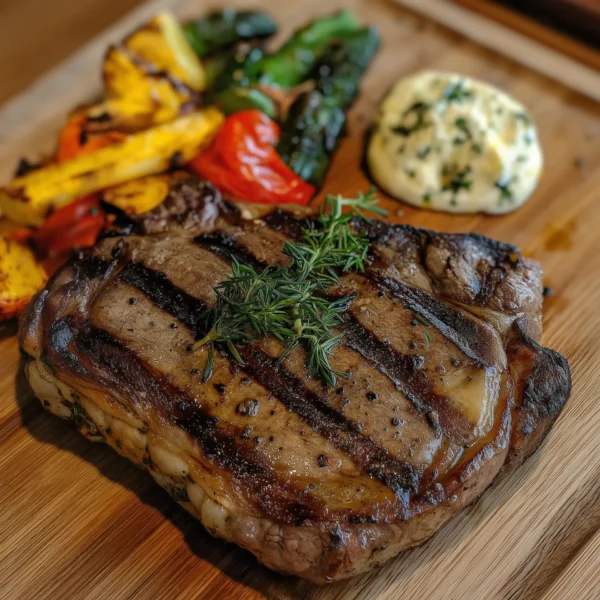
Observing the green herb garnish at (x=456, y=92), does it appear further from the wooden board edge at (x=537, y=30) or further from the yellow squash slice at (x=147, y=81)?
the yellow squash slice at (x=147, y=81)

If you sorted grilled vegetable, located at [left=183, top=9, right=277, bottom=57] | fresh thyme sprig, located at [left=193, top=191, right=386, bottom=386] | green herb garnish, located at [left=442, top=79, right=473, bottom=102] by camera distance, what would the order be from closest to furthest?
fresh thyme sprig, located at [left=193, top=191, right=386, bottom=386] → green herb garnish, located at [left=442, top=79, right=473, bottom=102] → grilled vegetable, located at [left=183, top=9, right=277, bottom=57]

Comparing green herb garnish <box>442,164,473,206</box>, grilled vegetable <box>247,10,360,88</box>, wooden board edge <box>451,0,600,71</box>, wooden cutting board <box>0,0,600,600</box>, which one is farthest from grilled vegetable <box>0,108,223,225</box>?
wooden board edge <box>451,0,600,71</box>

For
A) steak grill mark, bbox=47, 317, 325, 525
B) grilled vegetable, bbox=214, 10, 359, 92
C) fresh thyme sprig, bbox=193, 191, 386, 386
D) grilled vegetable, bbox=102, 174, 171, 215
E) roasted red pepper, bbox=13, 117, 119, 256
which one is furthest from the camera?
grilled vegetable, bbox=214, 10, 359, 92

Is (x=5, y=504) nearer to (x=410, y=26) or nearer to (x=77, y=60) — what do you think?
(x=77, y=60)

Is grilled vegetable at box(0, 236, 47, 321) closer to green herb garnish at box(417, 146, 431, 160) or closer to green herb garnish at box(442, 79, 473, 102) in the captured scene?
green herb garnish at box(417, 146, 431, 160)

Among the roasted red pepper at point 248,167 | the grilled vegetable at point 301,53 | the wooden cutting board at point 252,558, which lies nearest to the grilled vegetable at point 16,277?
the wooden cutting board at point 252,558
